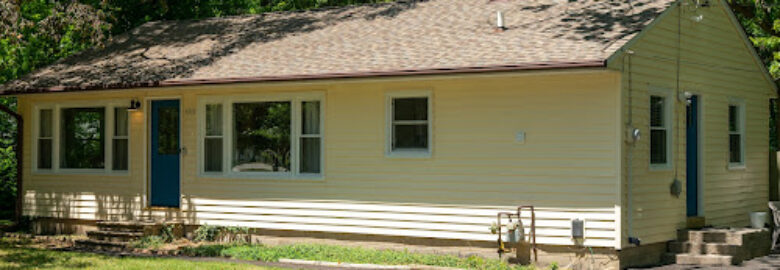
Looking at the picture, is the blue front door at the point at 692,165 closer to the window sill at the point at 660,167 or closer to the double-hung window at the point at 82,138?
the window sill at the point at 660,167

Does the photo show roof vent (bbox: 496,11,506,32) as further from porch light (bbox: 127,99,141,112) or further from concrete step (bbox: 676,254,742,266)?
porch light (bbox: 127,99,141,112)

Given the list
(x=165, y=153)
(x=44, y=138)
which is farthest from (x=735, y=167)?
(x=44, y=138)

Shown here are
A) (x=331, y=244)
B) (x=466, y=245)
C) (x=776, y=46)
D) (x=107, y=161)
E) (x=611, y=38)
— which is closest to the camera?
(x=611, y=38)

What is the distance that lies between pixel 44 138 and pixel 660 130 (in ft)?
37.2

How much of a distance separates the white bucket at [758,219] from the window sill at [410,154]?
5.57m

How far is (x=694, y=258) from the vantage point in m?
12.7

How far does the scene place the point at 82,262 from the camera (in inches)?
503

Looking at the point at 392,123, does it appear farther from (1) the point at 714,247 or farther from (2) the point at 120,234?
(2) the point at 120,234

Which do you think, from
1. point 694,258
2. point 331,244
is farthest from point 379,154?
point 694,258

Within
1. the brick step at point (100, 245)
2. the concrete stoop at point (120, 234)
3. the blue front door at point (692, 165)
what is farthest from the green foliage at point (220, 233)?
the blue front door at point (692, 165)

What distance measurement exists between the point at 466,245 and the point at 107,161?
23.7ft

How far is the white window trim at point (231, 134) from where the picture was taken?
1430 cm

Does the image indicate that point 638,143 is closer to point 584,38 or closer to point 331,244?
point 584,38

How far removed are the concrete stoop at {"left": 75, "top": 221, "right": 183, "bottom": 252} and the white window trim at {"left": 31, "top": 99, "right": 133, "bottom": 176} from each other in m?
1.10
